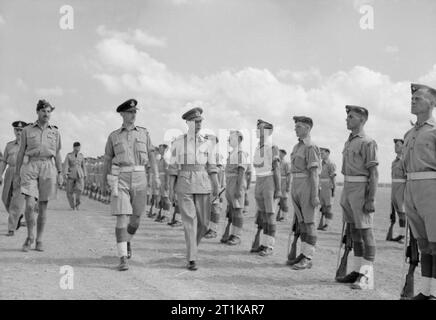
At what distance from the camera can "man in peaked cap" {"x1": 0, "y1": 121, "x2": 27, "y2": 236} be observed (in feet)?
36.7

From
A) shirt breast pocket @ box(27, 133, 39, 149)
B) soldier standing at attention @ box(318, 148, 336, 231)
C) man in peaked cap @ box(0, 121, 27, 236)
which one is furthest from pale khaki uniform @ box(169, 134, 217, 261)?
soldier standing at attention @ box(318, 148, 336, 231)

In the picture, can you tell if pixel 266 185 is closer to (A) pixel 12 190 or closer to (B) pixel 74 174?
(A) pixel 12 190

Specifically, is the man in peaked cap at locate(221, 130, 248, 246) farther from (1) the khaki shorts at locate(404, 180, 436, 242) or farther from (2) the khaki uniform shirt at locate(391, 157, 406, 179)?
(1) the khaki shorts at locate(404, 180, 436, 242)

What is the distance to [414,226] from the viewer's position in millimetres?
5852

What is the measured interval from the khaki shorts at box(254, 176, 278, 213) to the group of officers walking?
0.06 feet

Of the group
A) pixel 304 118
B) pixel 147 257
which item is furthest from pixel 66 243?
pixel 304 118

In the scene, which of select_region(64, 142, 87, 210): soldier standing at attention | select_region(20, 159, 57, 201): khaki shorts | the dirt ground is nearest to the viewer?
the dirt ground

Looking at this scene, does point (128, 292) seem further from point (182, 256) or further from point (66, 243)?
point (66, 243)

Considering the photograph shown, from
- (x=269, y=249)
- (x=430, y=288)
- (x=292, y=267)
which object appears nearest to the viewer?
(x=430, y=288)

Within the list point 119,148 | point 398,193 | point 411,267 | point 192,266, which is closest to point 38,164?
point 119,148

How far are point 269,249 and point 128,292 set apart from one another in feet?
13.1

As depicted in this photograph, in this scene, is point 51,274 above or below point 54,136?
below

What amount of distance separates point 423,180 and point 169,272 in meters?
3.87

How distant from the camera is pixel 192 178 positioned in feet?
25.5
